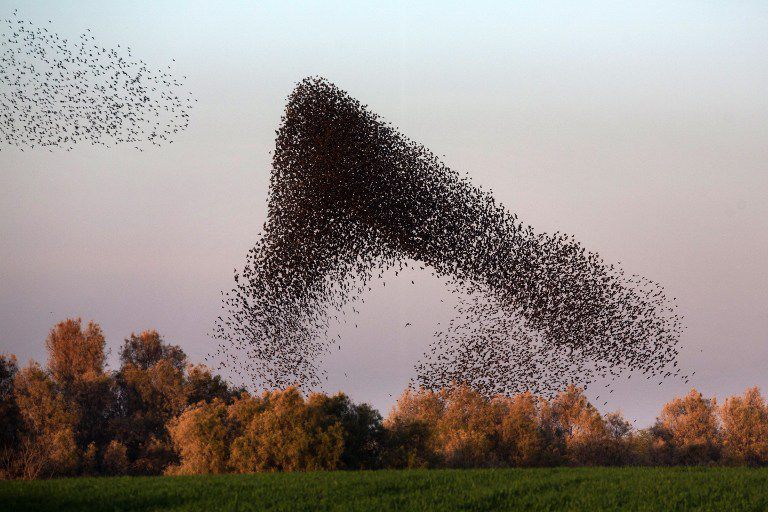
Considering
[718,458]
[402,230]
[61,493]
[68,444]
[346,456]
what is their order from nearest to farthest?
[61,493]
[402,230]
[346,456]
[68,444]
[718,458]

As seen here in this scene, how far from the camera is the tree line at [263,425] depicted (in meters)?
34.0

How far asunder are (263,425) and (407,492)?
1418cm

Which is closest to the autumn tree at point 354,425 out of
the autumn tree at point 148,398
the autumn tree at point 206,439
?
the autumn tree at point 206,439

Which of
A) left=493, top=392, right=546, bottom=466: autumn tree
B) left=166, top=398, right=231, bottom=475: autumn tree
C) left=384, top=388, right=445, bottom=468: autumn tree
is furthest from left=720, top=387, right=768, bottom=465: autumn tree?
left=166, top=398, right=231, bottom=475: autumn tree

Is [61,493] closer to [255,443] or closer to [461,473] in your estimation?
[461,473]

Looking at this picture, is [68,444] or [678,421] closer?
[68,444]

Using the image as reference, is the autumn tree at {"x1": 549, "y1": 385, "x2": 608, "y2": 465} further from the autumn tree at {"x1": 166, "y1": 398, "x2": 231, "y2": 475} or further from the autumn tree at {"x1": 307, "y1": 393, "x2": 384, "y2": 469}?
the autumn tree at {"x1": 166, "y1": 398, "x2": 231, "y2": 475}

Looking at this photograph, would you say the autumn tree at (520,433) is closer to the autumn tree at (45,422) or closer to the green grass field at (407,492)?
the green grass field at (407,492)

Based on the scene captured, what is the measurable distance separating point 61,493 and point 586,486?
13289 mm

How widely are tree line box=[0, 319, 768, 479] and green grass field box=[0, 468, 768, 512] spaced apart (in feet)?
33.3

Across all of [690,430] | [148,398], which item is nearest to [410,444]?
[148,398]

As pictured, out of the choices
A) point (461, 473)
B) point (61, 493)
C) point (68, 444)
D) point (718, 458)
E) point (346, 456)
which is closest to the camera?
point (61, 493)

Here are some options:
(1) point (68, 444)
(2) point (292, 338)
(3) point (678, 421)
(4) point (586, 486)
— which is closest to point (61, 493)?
(2) point (292, 338)

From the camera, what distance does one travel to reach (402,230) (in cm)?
2616
